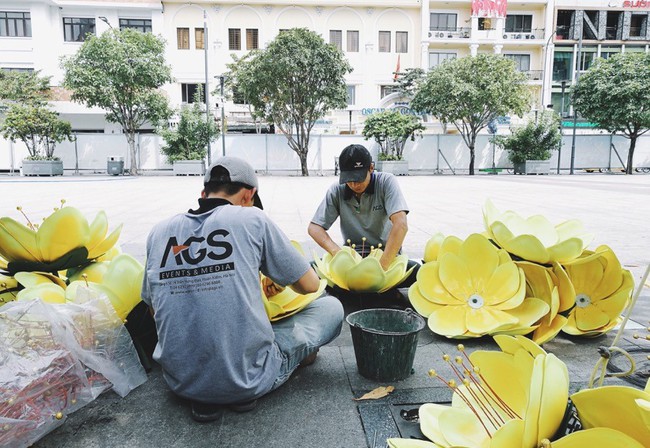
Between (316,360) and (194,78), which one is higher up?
(194,78)

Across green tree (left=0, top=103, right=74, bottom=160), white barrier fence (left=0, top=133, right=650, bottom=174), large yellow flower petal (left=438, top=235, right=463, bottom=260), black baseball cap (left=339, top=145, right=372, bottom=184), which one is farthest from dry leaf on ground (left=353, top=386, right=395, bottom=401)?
white barrier fence (left=0, top=133, right=650, bottom=174)

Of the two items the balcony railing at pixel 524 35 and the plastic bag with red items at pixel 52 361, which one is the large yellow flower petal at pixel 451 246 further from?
the balcony railing at pixel 524 35

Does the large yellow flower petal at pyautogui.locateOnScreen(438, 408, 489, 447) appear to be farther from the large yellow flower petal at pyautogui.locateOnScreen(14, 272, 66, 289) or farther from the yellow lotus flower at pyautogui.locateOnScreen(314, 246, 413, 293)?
the large yellow flower petal at pyautogui.locateOnScreen(14, 272, 66, 289)

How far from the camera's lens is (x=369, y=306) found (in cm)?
389

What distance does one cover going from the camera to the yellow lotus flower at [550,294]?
116 inches

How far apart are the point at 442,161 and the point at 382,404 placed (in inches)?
1178

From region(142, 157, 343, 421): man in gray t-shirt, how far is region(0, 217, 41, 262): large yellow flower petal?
0.90m

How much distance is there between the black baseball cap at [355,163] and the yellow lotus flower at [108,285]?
172cm

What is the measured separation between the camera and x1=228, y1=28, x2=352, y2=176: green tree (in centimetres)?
2355

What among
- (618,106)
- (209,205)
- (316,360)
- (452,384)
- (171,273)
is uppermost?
(618,106)

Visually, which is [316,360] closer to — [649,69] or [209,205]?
[209,205]

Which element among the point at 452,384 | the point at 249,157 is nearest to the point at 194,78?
the point at 249,157

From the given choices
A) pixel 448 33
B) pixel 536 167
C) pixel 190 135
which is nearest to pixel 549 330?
pixel 190 135

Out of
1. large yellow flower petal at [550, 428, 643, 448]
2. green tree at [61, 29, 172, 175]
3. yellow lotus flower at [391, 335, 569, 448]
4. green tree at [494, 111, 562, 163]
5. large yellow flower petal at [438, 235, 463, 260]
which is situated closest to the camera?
large yellow flower petal at [550, 428, 643, 448]
